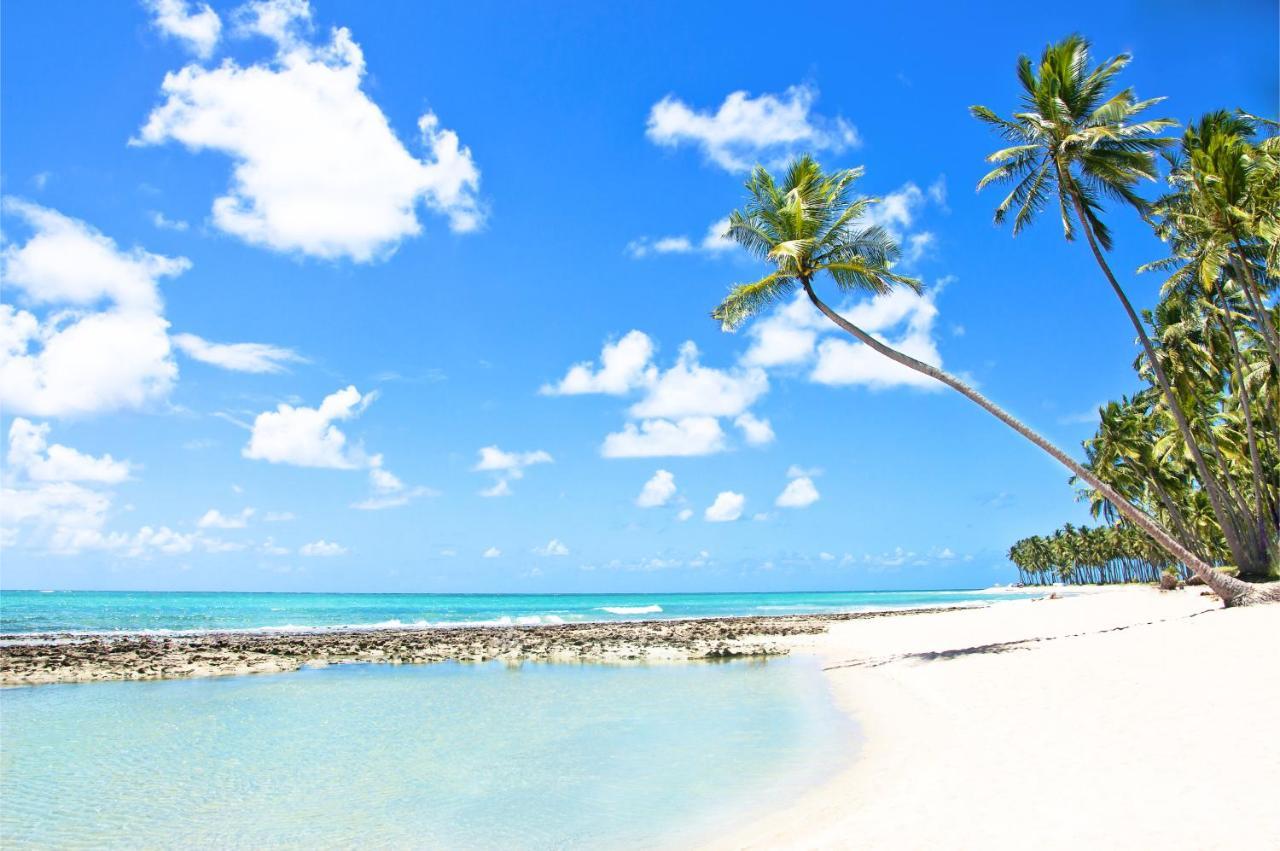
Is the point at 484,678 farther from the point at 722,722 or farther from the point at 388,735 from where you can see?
the point at 722,722

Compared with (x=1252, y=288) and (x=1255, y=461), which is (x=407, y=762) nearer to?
(x=1252, y=288)

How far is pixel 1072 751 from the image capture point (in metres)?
7.75

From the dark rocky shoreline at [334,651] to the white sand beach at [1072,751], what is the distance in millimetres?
10065

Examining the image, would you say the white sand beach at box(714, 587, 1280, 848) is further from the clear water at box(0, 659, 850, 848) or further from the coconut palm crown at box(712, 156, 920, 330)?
the coconut palm crown at box(712, 156, 920, 330)

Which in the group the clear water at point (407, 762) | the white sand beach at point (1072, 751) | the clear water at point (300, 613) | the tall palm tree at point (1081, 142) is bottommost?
the clear water at point (300, 613)

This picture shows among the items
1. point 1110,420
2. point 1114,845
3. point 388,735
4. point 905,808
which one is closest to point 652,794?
point 905,808

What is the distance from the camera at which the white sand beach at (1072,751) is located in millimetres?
5711

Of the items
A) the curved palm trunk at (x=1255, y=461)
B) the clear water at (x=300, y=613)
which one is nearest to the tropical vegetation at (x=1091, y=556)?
the clear water at (x=300, y=613)

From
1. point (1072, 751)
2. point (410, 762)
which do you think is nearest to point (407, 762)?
point (410, 762)

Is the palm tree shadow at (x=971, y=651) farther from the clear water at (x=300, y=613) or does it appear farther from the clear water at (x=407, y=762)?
the clear water at (x=300, y=613)

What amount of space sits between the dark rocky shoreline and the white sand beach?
10.1m

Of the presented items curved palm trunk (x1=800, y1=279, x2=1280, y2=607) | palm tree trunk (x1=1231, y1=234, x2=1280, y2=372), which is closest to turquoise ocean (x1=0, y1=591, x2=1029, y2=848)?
curved palm trunk (x1=800, y1=279, x2=1280, y2=607)

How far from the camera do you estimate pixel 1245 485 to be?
149 feet

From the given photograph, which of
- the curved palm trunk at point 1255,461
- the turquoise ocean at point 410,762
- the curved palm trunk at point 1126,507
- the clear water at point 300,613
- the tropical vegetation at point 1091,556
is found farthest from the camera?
the tropical vegetation at point 1091,556
